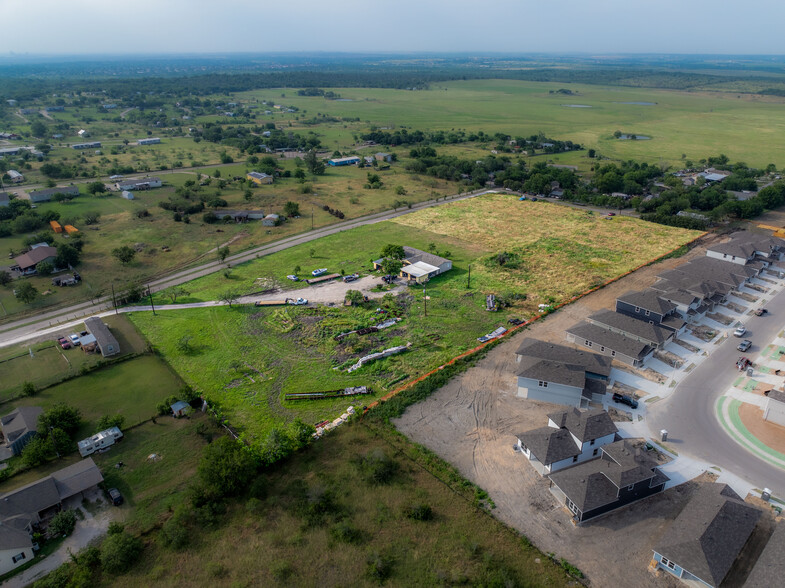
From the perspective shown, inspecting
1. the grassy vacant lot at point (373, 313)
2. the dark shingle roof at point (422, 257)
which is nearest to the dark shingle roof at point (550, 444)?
the grassy vacant lot at point (373, 313)

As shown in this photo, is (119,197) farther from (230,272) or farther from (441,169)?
(441,169)

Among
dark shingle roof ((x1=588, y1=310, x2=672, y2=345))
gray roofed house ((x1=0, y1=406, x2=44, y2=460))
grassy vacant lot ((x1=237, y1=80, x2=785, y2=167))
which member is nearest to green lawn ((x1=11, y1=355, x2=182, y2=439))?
gray roofed house ((x1=0, y1=406, x2=44, y2=460))

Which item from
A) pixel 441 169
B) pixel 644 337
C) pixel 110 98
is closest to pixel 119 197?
pixel 441 169

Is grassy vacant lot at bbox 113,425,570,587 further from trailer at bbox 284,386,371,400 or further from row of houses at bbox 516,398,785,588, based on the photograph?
trailer at bbox 284,386,371,400

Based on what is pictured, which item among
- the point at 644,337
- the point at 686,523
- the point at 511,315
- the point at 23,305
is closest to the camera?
the point at 686,523

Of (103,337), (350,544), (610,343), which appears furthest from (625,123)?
(350,544)

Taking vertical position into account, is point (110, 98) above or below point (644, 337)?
above
